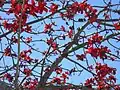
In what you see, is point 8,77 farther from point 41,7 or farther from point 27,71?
point 41,7

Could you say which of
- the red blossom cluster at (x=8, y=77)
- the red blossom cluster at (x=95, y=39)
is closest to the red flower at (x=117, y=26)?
the red blossom cluster at (x=95, y=39)

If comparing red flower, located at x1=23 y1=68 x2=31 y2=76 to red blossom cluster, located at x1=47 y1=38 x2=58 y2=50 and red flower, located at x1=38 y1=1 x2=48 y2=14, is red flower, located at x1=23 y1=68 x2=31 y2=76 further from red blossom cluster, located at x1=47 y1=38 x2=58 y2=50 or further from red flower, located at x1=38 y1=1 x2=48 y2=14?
red flower, located at x1=38 y1=1 x2=48 y2=14

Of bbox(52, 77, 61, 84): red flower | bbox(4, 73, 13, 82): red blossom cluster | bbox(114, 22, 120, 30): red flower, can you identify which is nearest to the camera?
bbox(114, 22, 120, 30): red flower

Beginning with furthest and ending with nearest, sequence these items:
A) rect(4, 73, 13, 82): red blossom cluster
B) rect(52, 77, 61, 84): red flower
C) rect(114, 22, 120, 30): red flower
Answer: rect(52, 77, 61, 84): red flower < rect(4, 73, 13, 82): red blossom cluster < rect(114, 22, 120, 30): red flower

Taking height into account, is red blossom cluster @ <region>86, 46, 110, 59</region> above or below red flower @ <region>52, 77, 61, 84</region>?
above

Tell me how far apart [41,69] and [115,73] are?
101cm

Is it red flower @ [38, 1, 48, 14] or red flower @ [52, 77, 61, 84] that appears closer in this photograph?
red flower @ [38, 1, 48, 14]

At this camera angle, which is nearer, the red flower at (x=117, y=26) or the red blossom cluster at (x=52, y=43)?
the red flower at (x=117, y=26)

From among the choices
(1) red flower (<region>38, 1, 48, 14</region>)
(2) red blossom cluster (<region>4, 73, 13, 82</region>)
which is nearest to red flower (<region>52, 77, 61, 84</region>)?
(2) red blossom cluster (<region>4, 73, 13, 82</region>)

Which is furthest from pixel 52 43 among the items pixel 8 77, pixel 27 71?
pixel 8 77

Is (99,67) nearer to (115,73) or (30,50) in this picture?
(115,73)

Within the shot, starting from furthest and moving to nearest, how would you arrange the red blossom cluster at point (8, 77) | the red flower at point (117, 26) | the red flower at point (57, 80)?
the red flower at point (57, 80), the red blossom cluster at point (8, 77), the red flower at point (117, 26)

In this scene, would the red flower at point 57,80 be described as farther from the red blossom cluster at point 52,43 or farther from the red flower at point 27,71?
the red blossom cluster at point 52,43

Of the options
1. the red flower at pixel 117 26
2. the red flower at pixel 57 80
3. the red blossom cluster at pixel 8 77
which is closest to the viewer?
the red flower at pixel 117 26
